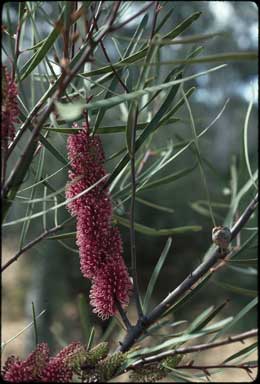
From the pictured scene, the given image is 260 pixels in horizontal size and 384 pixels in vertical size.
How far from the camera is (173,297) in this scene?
294 millimetres

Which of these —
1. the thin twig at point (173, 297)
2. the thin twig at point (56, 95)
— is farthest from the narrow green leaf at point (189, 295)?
the thin twig at point (56, 95)

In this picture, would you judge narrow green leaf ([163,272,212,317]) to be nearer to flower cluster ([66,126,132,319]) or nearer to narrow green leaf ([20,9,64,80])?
flower cluster ([66,126,132,319])

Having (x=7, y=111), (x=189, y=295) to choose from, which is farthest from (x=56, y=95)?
(x=189, y=295)

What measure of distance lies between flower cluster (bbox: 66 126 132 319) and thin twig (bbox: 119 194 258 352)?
21 mm

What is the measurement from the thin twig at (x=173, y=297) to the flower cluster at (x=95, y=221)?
2cm

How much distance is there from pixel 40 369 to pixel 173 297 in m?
0.07

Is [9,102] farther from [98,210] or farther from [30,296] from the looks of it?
[30,296]

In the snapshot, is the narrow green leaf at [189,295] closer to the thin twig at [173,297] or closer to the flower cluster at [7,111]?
the thin twig at [173,297]

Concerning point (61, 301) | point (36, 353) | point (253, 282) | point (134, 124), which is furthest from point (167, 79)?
point (61, 301)

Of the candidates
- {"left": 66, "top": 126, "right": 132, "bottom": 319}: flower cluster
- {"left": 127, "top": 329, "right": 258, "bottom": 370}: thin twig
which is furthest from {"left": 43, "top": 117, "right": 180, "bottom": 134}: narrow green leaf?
{"left": 127, "top": 329, "right": 258, "bottom": 370}: thin twig

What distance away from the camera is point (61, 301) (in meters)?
2.86

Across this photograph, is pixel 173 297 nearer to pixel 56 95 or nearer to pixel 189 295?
pixel 189 295

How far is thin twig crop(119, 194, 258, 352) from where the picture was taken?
0.29m

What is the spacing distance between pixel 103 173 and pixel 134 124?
0.03m
